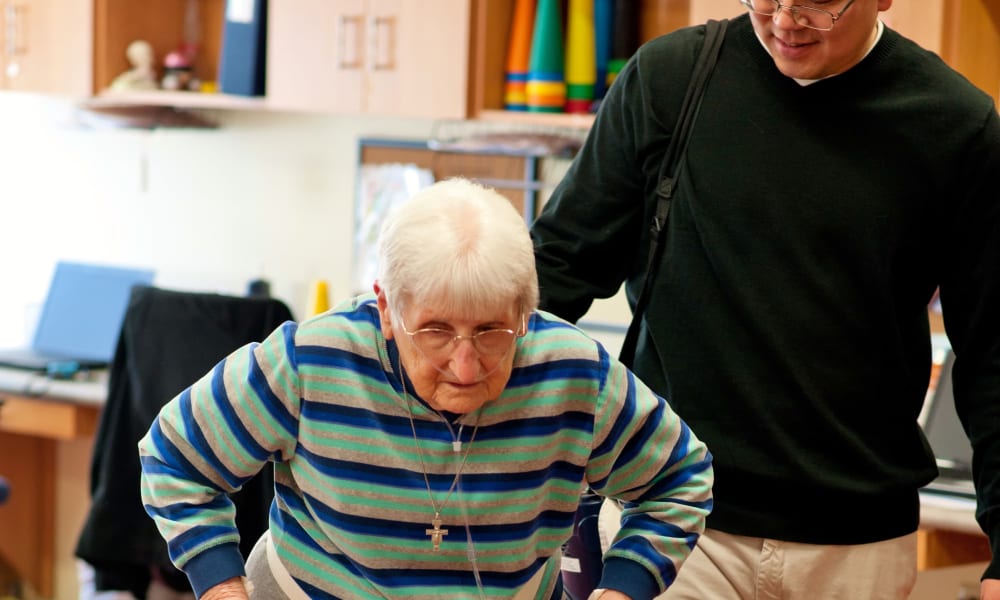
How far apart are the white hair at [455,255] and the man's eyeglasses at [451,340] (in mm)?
28

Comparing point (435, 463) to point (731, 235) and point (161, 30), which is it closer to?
point (731, 235)

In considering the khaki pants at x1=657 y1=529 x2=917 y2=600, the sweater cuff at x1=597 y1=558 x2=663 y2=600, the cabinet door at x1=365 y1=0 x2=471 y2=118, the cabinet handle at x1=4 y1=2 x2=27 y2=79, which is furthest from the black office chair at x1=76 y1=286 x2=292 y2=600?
the sweater cuff at x1=597 y1=558 x2=663 y2=600

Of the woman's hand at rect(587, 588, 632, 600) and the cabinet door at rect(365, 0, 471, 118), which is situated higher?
the cabinet door at rect(365, 0, 471, 118)

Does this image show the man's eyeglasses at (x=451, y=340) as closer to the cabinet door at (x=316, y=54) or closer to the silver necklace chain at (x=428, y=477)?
the silver necklace chain at (x=428, y=477)

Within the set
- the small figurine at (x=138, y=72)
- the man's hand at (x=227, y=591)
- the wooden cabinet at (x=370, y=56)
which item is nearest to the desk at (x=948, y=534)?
the wooden cabinet at (x=370, y=56)

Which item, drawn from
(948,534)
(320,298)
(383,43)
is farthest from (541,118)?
(948,534)

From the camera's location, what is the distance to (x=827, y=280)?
151 centimetres

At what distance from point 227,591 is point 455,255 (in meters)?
0.41

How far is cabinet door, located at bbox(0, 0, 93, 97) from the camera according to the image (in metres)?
3.69

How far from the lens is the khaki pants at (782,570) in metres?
1.55

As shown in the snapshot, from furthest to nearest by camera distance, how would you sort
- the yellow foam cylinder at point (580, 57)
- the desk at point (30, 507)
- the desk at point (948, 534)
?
1. the desk at point (30, 507)
2. the yellow foam cylinder at point (580, 57)
3. the desk at point (948, 534)

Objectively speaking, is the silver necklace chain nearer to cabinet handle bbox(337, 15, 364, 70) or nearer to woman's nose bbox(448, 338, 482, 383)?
woman's nose bbox(448, 338, 482, 383)

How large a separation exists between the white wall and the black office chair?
0.81m

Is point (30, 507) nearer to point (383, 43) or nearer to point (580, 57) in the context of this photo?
point (383, 43)
